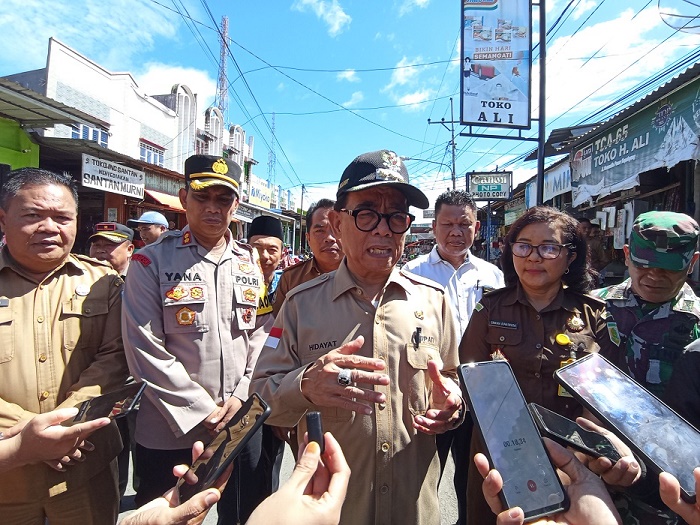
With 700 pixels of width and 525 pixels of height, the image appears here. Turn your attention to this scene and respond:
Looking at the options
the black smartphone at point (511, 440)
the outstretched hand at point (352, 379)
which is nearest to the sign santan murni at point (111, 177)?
the outstretched hand at point (352, 379)

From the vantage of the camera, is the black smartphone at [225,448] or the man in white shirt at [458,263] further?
the man in white shirt at [458,263]

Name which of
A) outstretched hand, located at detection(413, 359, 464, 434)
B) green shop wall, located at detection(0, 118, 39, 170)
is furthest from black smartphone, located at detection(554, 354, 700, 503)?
green shop wall, located at detection(0, 118, 39, 170)

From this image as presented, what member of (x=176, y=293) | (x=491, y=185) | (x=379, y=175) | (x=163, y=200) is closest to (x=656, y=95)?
(x=379, y=175)

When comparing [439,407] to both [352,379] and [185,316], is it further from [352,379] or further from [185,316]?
[185,316]

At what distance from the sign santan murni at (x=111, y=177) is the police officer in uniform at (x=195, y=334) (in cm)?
771

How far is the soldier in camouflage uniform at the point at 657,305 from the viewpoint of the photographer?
6.13ft

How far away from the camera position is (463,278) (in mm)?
3479

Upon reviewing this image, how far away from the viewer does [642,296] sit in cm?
203

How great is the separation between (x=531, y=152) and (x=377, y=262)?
33.0ft

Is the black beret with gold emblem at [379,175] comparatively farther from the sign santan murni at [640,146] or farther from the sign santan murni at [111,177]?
the sign santan murni at [111,177]

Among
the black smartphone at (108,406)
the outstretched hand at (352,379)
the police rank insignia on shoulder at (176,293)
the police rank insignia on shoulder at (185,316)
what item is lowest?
the black smartphone at (108,406)

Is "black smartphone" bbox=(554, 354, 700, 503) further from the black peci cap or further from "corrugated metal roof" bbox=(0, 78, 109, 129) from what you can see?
"corrugated metal roof" bbox=(0, 78, 109, 129)

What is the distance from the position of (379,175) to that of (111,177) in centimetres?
964

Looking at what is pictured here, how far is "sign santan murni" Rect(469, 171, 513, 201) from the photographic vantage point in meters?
12.6
